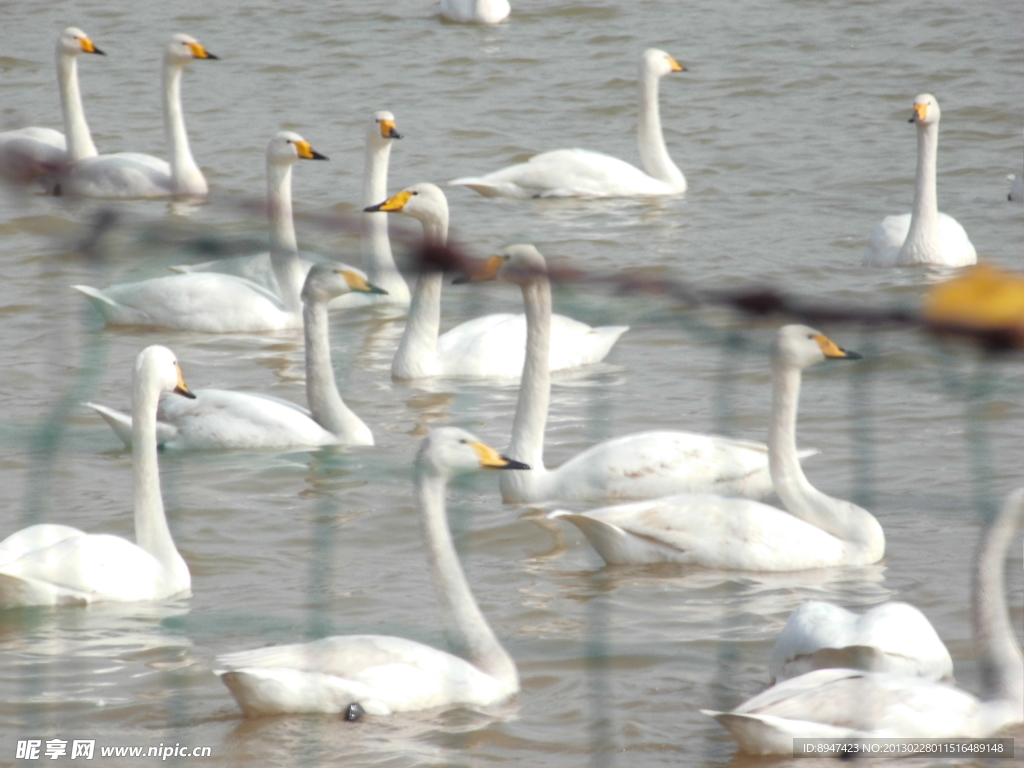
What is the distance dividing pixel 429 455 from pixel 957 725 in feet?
5.92

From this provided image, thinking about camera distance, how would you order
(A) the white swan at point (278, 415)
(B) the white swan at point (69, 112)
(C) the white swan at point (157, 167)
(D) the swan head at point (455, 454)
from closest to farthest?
1. (D) the swan head at point (455, 454)
2. (A) the white swan at point (278, 415)
3. (C) the white swan at point (157, 167)
4. (B) the white swan at point (69, 112)

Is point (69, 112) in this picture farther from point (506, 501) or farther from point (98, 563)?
point (98, 563)

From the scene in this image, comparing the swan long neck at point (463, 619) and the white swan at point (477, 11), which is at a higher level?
the white swan at point (477, 11)

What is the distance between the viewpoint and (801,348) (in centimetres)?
683

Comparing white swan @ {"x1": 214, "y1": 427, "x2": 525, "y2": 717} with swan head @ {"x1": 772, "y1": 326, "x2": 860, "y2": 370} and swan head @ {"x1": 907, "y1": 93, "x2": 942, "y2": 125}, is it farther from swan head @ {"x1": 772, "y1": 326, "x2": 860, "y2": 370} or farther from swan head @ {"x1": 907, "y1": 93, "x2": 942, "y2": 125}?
swan head @ {"x1": 907, "y1": 93, "x2": 942, "y2": 125}

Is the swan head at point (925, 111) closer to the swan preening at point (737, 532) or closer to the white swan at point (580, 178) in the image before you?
the white swan at point (580, 178)

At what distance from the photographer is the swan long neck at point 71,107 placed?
585 inches

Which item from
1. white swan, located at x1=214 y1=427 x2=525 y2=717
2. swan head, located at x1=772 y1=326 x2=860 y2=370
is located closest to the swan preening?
swan head, located at x1=772 y1=326 x2=860 y2=370

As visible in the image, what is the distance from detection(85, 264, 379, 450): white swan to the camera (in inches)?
320

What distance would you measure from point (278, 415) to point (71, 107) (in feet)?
25.1

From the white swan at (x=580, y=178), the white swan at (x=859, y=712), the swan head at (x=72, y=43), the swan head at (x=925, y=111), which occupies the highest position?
the swan head at (x=72, y=43)

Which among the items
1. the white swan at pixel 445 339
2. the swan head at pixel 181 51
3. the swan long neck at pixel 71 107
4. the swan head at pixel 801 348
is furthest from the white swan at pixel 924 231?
the swan long neck at pixel 71 107

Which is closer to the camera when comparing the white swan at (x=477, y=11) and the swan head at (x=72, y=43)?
the swan head at (x=72, y=43)

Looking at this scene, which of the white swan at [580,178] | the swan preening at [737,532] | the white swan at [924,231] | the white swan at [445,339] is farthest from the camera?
the white swan at [580,178]
